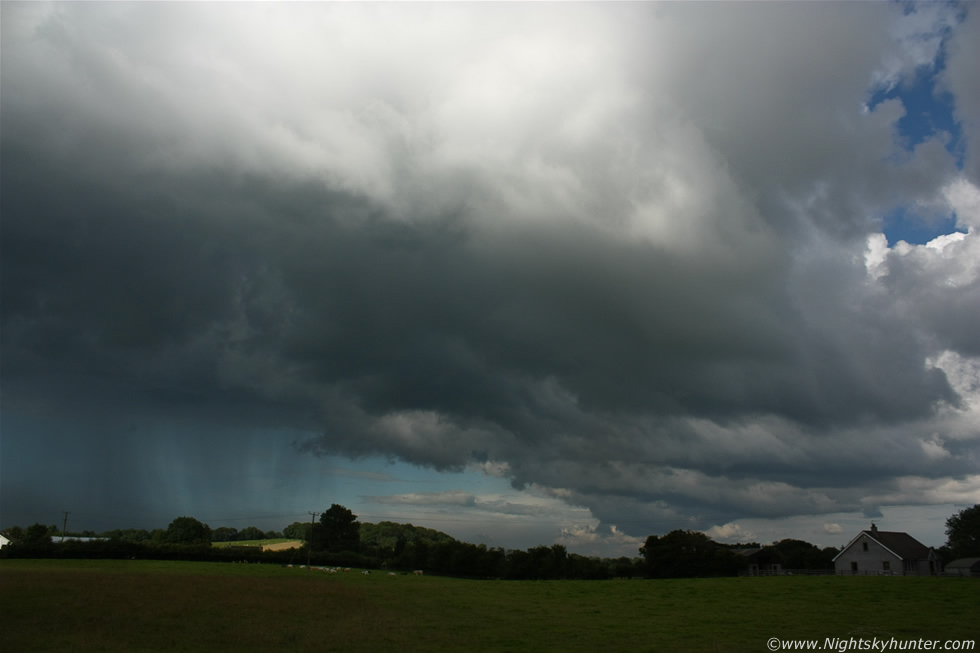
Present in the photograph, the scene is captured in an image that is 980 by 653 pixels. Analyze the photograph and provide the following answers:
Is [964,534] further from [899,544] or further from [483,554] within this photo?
[483,554]

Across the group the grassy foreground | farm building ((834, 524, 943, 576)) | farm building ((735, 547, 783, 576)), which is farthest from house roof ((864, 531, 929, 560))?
the grassy foreground

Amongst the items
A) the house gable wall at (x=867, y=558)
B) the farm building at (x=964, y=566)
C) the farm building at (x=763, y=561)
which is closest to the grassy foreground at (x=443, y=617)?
the house gable wall at (x=867, y=558)

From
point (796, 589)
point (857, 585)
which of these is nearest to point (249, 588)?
point (796, 589)

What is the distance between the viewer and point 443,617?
1468 inches

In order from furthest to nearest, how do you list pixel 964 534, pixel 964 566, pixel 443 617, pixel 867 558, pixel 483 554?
pixel 964 534 < pixel 483 554 < pixel 964 566 < pixel 867 558 < pixel 443 617

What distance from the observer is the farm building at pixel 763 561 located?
369ft

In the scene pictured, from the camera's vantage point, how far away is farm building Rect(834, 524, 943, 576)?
89.9 meters

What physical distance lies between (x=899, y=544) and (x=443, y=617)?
91.1 m

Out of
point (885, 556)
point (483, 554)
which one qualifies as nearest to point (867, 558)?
point (885, 556)

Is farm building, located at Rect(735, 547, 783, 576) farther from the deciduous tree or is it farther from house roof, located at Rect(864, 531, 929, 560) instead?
the deciduous tree

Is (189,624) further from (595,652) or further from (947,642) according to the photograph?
(947,642)

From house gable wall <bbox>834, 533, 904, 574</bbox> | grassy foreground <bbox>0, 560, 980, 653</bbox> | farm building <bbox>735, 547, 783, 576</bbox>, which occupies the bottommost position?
farm building <bbox>735, 547, 783, 576</bbox>

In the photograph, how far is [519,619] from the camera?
37.2m

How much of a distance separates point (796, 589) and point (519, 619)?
1233 inches
